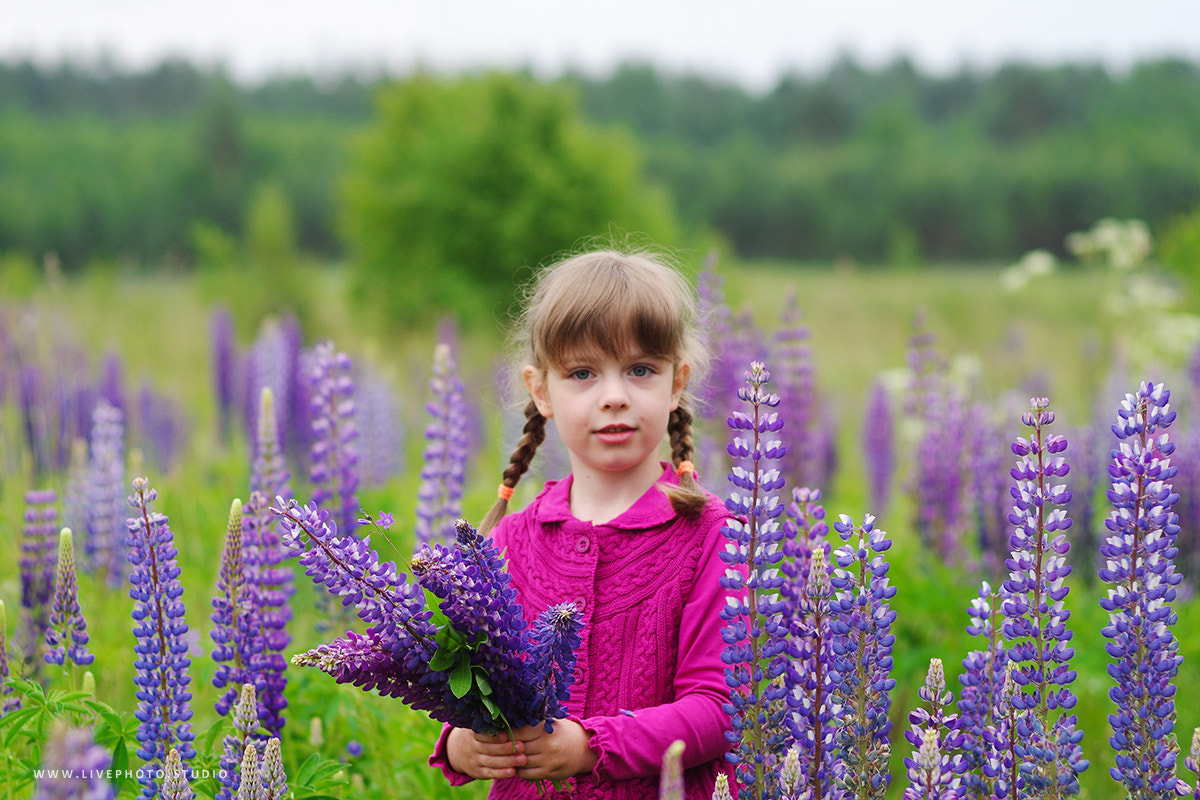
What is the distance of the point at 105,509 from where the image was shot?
13.4 feet

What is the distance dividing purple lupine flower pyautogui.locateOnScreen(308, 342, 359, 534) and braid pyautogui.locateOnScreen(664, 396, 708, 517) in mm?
1104

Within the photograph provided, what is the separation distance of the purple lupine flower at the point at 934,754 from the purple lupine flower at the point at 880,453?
4.99m

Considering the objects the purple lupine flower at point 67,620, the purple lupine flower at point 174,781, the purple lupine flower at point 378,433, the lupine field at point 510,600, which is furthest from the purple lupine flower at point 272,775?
the purple lupine flower at point 378,433

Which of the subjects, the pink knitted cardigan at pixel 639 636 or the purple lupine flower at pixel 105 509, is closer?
the pink knitted cardigan at pixel 639 636

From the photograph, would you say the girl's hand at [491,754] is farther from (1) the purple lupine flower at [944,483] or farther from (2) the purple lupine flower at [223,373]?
(2) the purple lupine flower at [223,373]

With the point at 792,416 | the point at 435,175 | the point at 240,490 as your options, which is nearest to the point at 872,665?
the point at 792,416

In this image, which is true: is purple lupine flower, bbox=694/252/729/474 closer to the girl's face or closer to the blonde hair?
the blonde hair

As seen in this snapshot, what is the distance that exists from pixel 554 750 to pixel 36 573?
6.34ft

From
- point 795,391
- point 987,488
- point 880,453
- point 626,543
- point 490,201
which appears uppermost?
point 490,201

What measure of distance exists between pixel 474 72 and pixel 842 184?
39.0 metres

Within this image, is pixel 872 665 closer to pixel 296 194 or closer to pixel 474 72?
pixel 474 72

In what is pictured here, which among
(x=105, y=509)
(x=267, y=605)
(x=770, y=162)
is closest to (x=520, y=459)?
(x=267, y=605)

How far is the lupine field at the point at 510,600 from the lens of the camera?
1.85m

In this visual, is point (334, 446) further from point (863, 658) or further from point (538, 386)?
point (863, 658)
